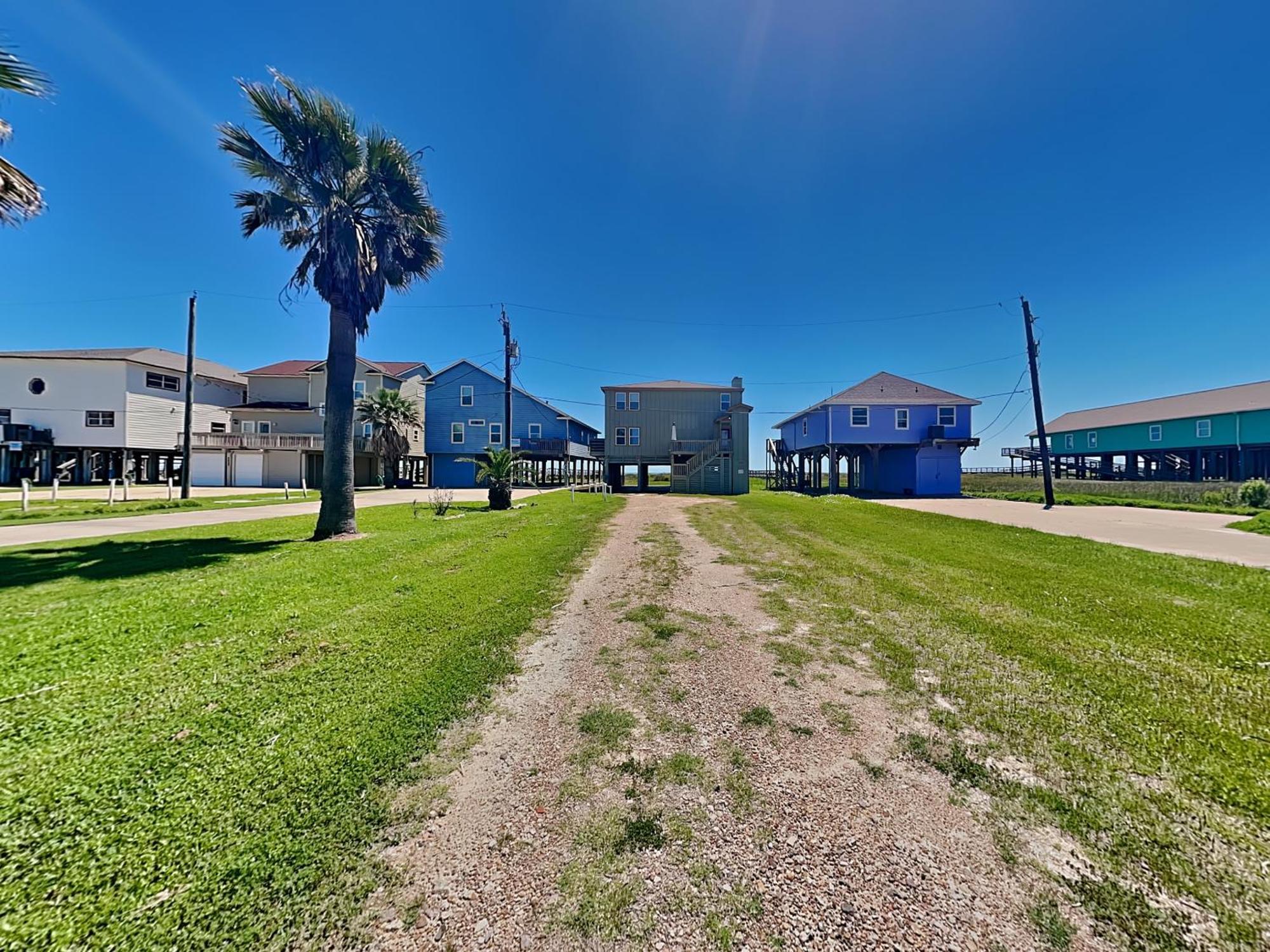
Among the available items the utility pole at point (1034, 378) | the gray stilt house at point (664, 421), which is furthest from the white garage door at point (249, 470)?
the utility pole at point (1034, 378)

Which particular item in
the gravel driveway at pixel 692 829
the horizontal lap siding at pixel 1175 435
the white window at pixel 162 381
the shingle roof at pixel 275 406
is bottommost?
the gravel driveway at pixel 692 829

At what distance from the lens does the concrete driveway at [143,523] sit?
9969mm

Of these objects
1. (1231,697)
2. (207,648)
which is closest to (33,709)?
(207,648)

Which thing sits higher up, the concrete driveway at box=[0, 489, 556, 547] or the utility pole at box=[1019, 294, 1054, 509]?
the utility pole at box=[1019, 294, 1054, 509]

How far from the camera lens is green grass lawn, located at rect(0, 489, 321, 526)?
13.0 m

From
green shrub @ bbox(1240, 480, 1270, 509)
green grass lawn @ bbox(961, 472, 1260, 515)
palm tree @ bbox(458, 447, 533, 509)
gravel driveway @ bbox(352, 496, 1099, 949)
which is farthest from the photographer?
green grass lawn @ bbox(961, 472, 1260, 515)

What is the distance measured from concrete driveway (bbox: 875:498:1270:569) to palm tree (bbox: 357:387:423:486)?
29762mm

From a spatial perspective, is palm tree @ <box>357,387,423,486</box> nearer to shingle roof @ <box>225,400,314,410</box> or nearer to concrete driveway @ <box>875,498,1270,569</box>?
shingle roof @ <box>225,400,314,410</box>

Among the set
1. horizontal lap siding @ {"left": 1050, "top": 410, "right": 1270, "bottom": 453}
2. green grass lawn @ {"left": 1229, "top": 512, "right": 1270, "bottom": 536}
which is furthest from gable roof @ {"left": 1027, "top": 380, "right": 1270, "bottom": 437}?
green grass lawn @ {"left": 1229, "top": 512, "right": 1270, "bottom": 536}

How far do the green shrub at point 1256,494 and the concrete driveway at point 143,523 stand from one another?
1310 inches

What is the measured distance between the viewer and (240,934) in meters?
1.71

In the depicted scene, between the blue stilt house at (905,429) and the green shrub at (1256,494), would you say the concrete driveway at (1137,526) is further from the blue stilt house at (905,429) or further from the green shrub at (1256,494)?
the blue stilt house at (905,429)

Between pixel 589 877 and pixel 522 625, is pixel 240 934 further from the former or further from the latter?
pixel 522 625

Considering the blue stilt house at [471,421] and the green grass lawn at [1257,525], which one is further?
the blue stilt house at [471,421]
